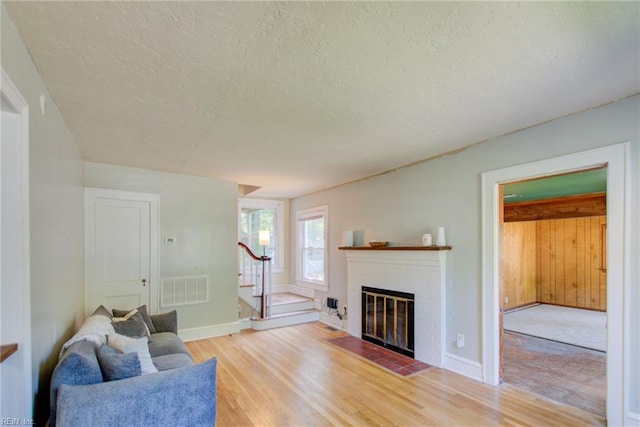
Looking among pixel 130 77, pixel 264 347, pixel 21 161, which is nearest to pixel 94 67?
pixel 130 77

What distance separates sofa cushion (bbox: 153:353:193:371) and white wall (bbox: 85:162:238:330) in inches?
84.5

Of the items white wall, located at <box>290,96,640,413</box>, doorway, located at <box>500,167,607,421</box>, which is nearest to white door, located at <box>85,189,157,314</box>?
white wall, located at <box>290,96,640,413</box>

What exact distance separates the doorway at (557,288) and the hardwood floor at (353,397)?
462 millimetres

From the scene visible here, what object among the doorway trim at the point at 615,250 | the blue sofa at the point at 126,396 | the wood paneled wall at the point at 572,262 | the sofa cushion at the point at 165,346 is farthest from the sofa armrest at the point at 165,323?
the wood paneled wall at the point at 572,262

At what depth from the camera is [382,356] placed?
4.02 m

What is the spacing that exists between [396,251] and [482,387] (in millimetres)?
1718

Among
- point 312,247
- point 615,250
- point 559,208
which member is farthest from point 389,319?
point 559,208

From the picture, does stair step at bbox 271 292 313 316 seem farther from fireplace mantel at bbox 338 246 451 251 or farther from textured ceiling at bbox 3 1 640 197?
textured ceiling at bbox 3 1 640 197

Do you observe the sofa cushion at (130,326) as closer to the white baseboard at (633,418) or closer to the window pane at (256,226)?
the window pane at (256,226)

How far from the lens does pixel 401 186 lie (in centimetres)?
444

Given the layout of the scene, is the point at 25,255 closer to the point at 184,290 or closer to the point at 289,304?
the point at 184,290

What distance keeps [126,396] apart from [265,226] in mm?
5445

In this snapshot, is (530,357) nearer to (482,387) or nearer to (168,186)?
(482,387)

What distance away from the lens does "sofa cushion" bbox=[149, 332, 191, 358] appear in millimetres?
2955
